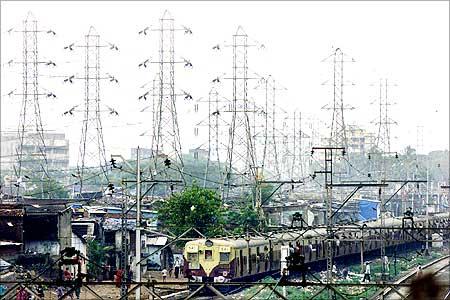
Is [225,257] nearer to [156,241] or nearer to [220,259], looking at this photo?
[220,259]

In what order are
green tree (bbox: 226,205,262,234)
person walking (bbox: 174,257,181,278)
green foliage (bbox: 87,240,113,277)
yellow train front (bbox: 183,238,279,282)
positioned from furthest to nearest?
1. green tree (bbox: 226,205,262,234)
2. person walking (bbox: 174,257,181,278)
3. green foliage (bbox: 87,240,113,277)
4. yellow train front (bbox: 183,238,279,282)

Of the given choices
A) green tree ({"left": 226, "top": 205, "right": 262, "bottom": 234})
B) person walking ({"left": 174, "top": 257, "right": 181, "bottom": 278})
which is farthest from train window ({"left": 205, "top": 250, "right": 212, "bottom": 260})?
green tree ({"left": 226, "top": 205, "right": 262, "bottom": 234})

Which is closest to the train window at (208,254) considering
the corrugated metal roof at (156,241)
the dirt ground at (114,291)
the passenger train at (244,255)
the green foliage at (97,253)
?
the passenger train at (244,255)

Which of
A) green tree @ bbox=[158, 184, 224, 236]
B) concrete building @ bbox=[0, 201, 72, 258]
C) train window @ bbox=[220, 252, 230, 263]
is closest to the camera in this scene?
concrete building @ bbox=[0, 201, 72, 258]

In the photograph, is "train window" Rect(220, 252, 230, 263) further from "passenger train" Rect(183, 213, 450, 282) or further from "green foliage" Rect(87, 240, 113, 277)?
"green foliage" Rect(87, 240, 113, 277)

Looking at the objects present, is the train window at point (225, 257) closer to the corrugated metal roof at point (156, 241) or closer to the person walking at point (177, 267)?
the person walking at point (177, 267)

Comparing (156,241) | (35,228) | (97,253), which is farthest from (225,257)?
(156,241)

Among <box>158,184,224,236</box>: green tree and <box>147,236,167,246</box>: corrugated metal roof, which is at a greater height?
<box>158,184,224,236</box>: green tree
